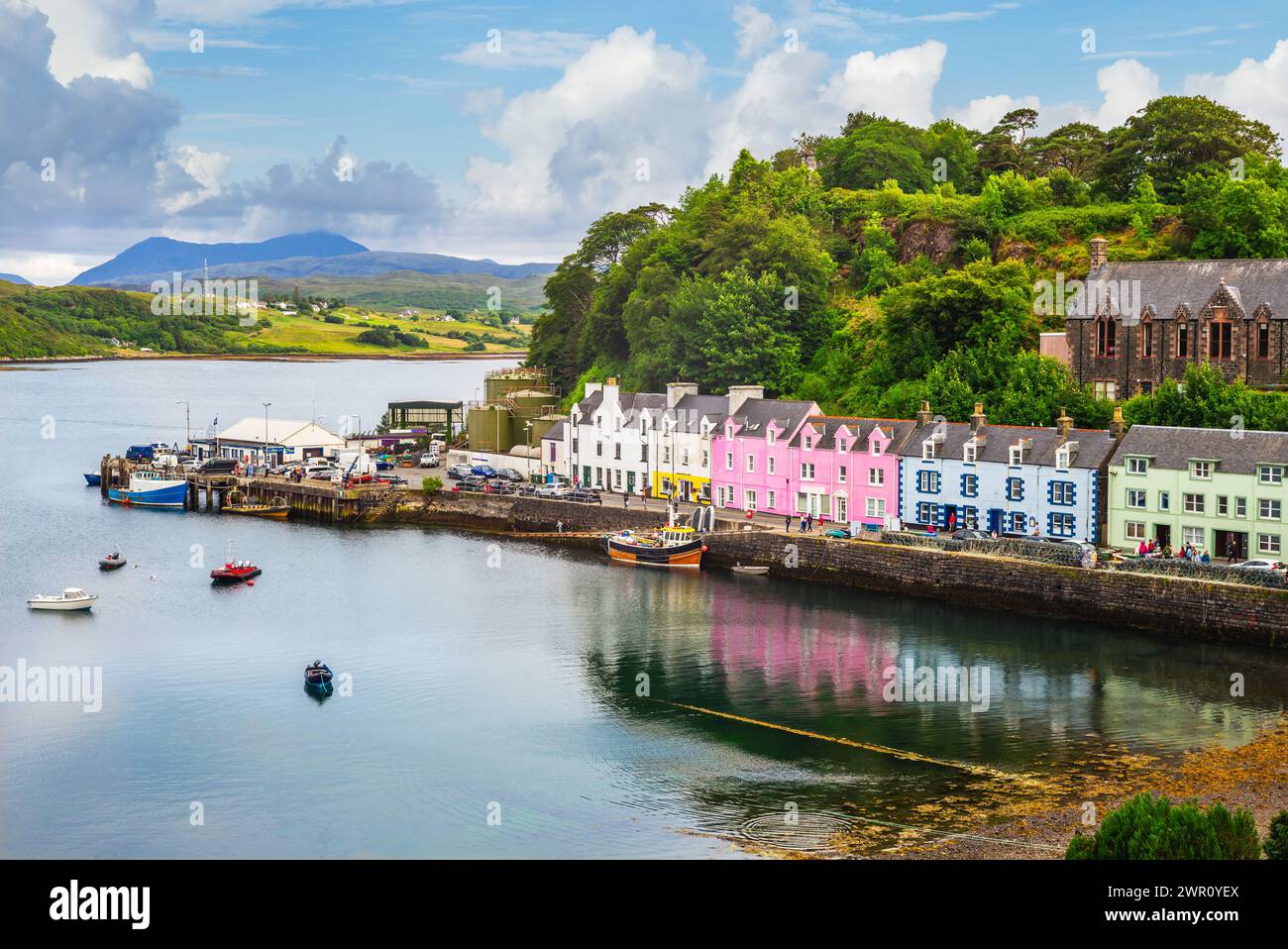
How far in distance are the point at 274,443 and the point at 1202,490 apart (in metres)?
69.2

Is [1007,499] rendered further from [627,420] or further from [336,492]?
[336,492]

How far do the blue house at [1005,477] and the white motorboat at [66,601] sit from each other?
36.7 metres

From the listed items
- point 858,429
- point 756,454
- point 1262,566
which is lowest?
point 1262,566

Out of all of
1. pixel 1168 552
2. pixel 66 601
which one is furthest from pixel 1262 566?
pixel 66 601

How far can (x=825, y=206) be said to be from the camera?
107312 millimetres

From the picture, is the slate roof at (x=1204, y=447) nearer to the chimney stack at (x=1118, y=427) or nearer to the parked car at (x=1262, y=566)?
the chimney stack at (x=1118, y=427)

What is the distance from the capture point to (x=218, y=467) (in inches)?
3893

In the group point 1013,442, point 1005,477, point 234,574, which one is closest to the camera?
point 1005,477

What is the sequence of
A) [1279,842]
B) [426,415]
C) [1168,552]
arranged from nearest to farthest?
[1279,842], [1168,552], [426,415]

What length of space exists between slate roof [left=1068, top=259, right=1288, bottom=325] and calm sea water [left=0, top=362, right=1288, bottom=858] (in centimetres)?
2230

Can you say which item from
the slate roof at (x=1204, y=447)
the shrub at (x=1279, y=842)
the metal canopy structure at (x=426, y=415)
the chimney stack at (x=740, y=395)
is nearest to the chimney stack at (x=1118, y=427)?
the slate roof at (x=1204, y=447)

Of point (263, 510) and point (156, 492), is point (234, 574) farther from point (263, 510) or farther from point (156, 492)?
point (156, 492)

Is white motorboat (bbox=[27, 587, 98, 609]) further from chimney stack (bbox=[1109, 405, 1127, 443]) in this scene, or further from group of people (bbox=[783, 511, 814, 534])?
chimney stack (bbox=[1109, 405, 1127, 443])

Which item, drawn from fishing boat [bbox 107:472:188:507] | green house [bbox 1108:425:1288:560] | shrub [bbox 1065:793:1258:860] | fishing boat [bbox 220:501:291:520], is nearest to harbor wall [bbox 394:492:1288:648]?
green house [bbox 1108:425:1288:560]
